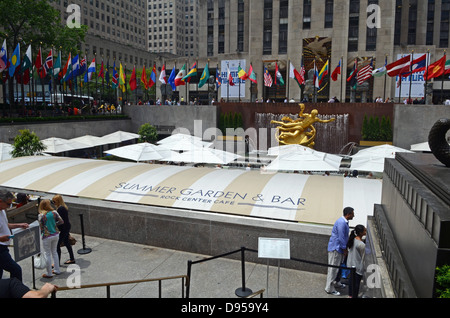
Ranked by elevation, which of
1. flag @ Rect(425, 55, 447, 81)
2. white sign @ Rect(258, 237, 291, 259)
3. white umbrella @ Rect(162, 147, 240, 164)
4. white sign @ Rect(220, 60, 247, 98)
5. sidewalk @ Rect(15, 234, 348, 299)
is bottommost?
sidewalk @ Rect(15, 234, 348, 299)

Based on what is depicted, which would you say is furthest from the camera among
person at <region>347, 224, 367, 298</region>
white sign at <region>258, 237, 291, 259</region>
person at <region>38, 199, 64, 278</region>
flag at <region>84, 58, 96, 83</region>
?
flag at <region>84, 58, 96, 83</region>

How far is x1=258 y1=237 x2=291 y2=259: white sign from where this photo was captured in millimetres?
6816

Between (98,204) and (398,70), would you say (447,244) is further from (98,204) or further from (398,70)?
(398,70)

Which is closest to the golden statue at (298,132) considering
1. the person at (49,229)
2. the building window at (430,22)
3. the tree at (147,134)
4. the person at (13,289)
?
the tree at (147,134)

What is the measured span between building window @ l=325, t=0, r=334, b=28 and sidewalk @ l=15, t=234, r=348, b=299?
4887 cm

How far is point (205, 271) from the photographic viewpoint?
8.69m

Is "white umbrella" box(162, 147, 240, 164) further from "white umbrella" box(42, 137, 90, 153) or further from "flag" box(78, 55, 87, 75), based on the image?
"flag" box(78, 55, 87, 75)

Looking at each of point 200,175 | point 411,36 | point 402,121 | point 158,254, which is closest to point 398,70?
point 402,121

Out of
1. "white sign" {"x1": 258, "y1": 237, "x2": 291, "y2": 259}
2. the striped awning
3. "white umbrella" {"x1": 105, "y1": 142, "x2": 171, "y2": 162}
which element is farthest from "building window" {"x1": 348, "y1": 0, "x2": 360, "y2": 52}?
"white sign" {"x1": 258, "y1": 237, "x2": 291, "y2": 259}

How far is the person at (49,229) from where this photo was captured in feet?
26.2

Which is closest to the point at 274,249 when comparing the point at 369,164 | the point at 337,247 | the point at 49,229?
the point at 337,247

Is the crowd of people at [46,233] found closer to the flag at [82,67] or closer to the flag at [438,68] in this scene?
the flag at [82,67]

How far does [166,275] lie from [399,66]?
24.2 metres

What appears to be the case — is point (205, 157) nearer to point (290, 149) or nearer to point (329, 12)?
point (290, 149)
